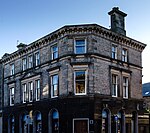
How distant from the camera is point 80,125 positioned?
2672 cm

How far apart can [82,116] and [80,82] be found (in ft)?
10.8

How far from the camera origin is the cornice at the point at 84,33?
27.8 metres

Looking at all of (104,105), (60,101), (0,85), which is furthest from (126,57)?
(0,85)

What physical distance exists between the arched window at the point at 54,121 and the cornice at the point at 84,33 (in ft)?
25.3

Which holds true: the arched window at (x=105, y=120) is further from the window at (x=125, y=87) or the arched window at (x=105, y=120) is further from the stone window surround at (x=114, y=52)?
the stone window surround at (x=114, y=52)

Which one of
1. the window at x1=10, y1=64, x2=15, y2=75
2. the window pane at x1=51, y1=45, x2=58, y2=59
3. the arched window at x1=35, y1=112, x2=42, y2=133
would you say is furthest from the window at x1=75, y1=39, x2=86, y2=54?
the window at x1=10, y1=64, x2=15, y2=75

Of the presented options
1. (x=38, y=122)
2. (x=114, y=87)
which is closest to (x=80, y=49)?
(x=114, y=87)

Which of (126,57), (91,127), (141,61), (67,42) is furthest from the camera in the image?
(141,61)

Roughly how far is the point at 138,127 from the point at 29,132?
1258cm

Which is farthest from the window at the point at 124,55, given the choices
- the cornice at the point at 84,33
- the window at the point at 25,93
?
the window at the point at 25,93

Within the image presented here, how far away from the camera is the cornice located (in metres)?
27.8

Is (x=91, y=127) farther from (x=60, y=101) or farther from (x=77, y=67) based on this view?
(x=77, y=67)

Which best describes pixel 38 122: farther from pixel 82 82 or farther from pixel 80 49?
pixel 80 49

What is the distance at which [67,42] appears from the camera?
92.4 feet
